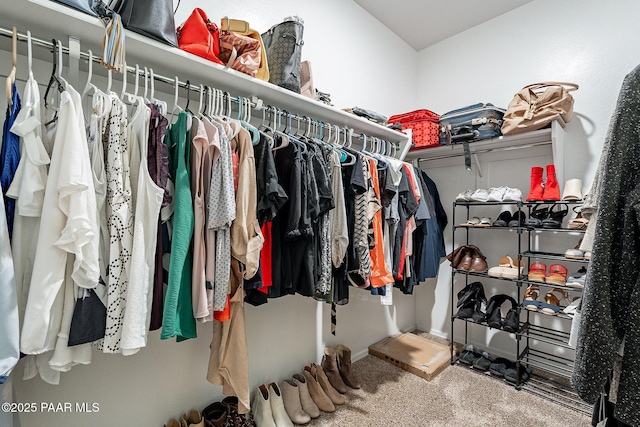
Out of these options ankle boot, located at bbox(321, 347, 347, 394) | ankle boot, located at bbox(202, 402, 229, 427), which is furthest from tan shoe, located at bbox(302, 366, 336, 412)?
ankle boot, located at bbox(202, 402, 229, 427)

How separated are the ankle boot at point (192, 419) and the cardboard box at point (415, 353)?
1.36m

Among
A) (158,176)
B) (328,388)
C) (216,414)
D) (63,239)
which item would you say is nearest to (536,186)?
(328,388)

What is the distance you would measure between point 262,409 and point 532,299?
1758 mm

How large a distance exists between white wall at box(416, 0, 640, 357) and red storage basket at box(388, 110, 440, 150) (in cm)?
46

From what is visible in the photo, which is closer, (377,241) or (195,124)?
(195,124)

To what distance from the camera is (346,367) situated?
1971 millimetres

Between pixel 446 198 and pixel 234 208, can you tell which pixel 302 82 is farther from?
pixel 446 198

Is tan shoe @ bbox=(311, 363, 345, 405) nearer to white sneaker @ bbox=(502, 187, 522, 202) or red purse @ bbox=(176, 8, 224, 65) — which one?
white sneaker @ bbox=(502, 187, 522, 202)

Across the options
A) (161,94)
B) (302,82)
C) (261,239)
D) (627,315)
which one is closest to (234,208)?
(261,239)

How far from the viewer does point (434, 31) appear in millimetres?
2652

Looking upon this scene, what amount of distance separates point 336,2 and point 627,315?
2.36 m

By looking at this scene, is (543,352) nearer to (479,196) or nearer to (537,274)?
(537,274)

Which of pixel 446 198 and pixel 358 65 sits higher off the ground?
pixel 358 65

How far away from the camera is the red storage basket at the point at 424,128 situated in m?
2.31
